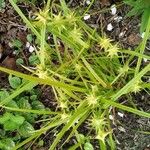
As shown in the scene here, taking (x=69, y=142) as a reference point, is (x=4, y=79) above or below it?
above

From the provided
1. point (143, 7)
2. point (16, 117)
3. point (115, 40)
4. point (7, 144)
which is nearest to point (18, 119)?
point (16, 117)

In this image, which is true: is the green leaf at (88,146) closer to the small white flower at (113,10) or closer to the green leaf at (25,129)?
Answer: the green leaf at (25,129)

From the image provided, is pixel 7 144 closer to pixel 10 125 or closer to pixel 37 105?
pixel 10 125

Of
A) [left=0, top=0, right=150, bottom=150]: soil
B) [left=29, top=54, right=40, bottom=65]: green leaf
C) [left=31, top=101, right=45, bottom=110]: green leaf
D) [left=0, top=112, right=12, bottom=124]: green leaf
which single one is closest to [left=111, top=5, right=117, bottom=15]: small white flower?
[left=0, top=0, right=150, bottom=150]: soil

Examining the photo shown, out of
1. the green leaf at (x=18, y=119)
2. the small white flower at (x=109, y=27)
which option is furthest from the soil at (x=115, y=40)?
the green leaf at (x=18, y=119)

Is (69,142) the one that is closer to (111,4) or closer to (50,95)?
(50,95)

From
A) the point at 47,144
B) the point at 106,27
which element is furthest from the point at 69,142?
the point at 106,27

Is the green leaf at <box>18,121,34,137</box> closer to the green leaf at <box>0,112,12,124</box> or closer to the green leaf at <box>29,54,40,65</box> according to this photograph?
the green leaf at <box>0,112,12,124</box>
